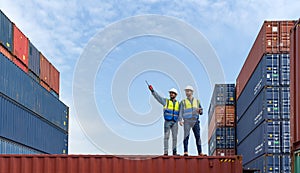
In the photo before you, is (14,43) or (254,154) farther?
(254,154)

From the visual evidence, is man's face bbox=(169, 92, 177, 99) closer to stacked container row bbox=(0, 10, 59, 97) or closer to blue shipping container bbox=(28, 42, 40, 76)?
stacked container row bbox=(0, 10, 59, 97)

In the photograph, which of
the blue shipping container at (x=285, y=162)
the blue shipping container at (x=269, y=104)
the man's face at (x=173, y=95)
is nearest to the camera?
the man's face at (x=173, y=95)

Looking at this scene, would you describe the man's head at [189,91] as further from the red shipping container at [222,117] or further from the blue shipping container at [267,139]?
the red shipping container at [222,117]

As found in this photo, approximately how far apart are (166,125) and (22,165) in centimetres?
420

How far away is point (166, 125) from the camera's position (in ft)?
35.9

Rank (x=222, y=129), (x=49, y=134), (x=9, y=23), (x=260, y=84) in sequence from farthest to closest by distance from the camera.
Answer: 1. (x=222, y=129)
2. (x=49, y=134)
3. (x=260, y=84)
4. (x=9, y=23)

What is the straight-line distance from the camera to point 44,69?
43438 millimetres

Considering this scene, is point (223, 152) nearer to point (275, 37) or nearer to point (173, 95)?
point (275, 37)

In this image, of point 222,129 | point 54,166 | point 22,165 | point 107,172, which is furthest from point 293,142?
point 222,129

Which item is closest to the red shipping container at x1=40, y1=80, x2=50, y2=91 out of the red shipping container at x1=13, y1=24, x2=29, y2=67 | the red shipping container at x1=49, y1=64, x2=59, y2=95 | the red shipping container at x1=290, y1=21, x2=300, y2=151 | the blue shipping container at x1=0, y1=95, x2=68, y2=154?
the red shipping container at x1=49, y1=64, x2=59, y2=95

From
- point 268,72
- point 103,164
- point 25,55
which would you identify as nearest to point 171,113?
point 103,164

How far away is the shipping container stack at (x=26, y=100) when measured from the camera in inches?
1213

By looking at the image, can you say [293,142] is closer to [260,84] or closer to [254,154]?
[260,84]

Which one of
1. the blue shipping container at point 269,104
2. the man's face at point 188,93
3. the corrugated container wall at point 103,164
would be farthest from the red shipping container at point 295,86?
the blue shipping container at point 269,104
